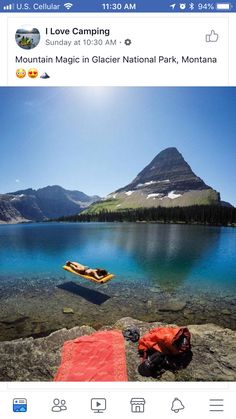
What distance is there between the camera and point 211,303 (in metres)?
14.2

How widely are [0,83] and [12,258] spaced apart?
2715cm

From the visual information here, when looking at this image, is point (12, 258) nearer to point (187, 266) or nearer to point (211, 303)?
point (187, 266)

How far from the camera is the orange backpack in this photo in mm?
7091

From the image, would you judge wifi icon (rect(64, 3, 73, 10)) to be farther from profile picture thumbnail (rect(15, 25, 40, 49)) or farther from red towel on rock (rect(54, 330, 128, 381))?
red towel on rock (rect(54, 330, 128, 381))
